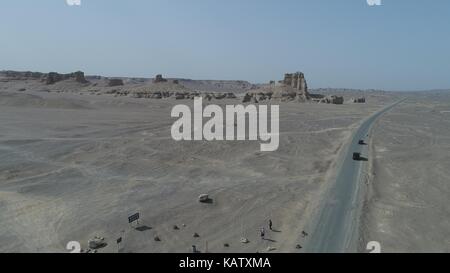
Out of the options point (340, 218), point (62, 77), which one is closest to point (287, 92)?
point (62, 77)

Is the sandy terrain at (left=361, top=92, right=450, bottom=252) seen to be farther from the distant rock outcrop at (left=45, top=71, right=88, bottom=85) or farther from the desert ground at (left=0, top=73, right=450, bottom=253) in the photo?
the distant rock outcrop at (left=45, top=71, right=88, bottom=85)

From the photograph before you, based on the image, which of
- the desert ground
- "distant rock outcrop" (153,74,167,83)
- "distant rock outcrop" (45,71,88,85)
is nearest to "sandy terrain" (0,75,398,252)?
the desert ground

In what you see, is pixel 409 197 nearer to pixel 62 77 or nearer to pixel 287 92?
pixel 287 92

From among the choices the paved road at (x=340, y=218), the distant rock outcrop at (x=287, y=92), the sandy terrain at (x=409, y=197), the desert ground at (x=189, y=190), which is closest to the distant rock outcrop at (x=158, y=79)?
the distant rock outcrop at (x=287, y=92)
